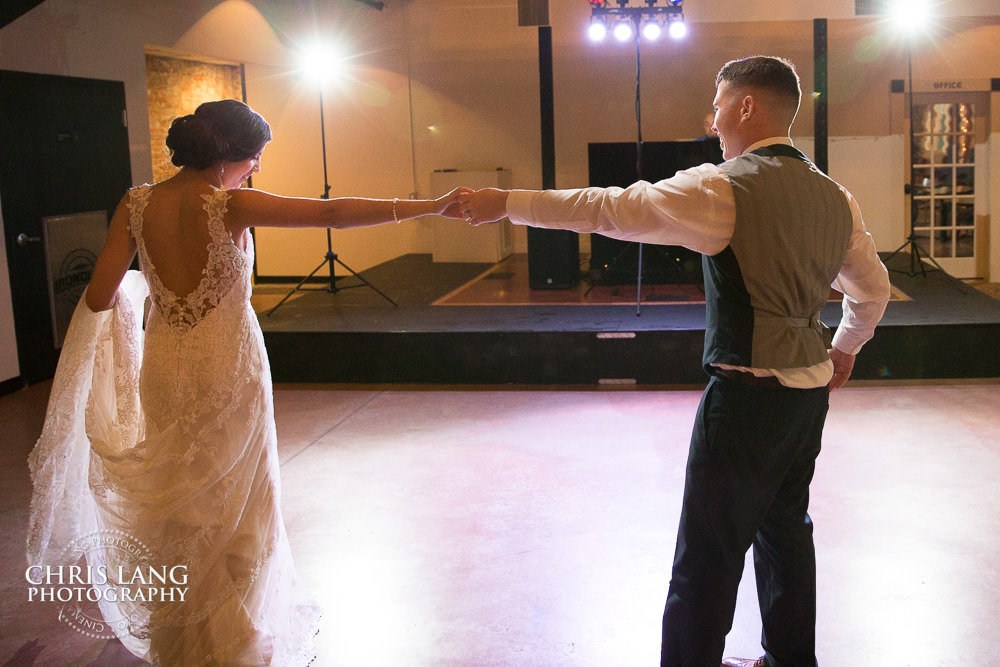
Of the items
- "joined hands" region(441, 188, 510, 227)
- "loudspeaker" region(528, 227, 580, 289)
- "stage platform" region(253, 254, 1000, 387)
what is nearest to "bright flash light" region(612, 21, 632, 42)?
"loudspeaker" region(528, 227, 580, 289)

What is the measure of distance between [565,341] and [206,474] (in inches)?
139

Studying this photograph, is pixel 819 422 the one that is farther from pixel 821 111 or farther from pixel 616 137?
pixel 616 137

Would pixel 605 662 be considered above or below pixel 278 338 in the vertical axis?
below

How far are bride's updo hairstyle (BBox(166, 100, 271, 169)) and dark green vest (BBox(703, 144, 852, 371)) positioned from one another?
4.04 ft

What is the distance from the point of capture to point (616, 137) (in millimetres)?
9172

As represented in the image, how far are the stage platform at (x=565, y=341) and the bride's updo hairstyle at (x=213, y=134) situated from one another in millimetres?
3463

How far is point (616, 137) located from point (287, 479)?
6.09 meters

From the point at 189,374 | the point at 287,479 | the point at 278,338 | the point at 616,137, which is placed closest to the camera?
the point at 189,374

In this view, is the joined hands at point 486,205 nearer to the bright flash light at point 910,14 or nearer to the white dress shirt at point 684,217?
the white dress shirt at point 684,217

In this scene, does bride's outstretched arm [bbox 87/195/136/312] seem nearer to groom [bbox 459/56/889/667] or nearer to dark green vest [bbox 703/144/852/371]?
groom [bbox 459/56/889/667]

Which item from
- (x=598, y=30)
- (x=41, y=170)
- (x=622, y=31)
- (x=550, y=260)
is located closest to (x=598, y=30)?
(x=598, y=30)

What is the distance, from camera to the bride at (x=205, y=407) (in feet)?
7.73

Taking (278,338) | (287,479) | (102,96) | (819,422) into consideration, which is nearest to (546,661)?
(819,422)

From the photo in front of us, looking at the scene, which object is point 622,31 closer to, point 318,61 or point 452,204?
point 318,61
